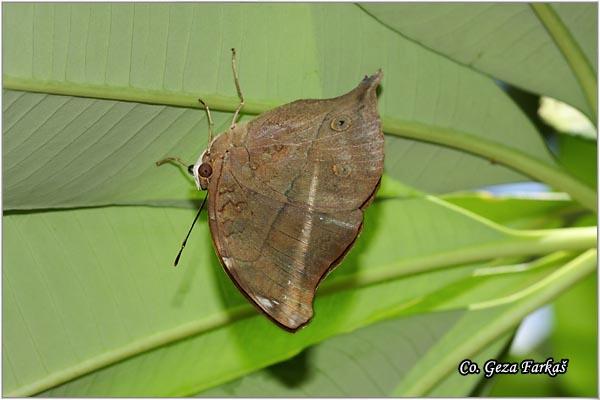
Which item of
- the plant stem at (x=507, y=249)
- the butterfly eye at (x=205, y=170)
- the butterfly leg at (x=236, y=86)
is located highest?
the butterfly leg at (x=236, y=86)

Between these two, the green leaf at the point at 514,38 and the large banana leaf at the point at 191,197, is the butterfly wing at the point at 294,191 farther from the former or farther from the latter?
the green leaf at the point at 514,38

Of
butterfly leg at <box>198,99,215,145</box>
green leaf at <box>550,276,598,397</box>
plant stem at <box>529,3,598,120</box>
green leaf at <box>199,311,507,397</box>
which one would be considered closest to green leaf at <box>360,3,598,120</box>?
plant stem at <box>529,3,598,120</box>

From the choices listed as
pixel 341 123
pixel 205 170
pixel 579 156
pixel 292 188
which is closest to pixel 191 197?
pixel 205 170

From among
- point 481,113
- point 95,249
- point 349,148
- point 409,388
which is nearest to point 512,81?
point 481,113

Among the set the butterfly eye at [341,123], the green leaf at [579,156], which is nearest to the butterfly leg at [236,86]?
the butterfly eye at [341,123]

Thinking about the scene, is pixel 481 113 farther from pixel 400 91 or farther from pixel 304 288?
pixel 304 288

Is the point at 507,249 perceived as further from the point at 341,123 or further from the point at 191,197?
the point at 191,197
